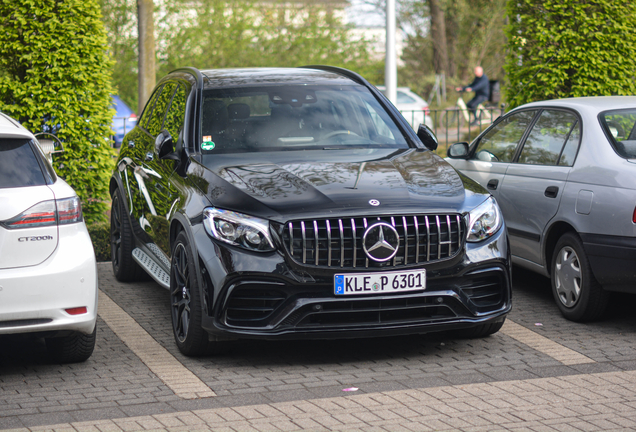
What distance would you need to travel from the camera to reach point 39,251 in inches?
189

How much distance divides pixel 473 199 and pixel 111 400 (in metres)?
A: 2.45

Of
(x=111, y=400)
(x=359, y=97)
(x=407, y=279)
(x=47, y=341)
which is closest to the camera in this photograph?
(x=111, y=400)

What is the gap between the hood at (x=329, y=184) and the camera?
503 centimetres

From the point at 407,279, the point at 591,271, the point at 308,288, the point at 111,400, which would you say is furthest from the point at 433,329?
the point at 111,400

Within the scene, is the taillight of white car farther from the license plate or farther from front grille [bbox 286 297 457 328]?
the license plate

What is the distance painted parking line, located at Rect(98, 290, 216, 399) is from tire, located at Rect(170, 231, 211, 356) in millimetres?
148

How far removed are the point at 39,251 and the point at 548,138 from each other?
13.1 ft

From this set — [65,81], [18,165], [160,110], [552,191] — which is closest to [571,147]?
[552,191]

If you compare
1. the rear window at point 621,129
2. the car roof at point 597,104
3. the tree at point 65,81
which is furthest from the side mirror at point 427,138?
the tree at point 65,81

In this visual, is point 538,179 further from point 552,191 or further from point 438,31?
point 438,31

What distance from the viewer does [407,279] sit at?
5.06 metres

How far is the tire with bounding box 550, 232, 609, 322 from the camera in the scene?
6.06m

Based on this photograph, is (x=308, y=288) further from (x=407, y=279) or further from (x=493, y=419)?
(x=493, y=419)

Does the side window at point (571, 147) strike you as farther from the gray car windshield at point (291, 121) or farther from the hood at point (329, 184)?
the gray car windshield at point (291, 121)
